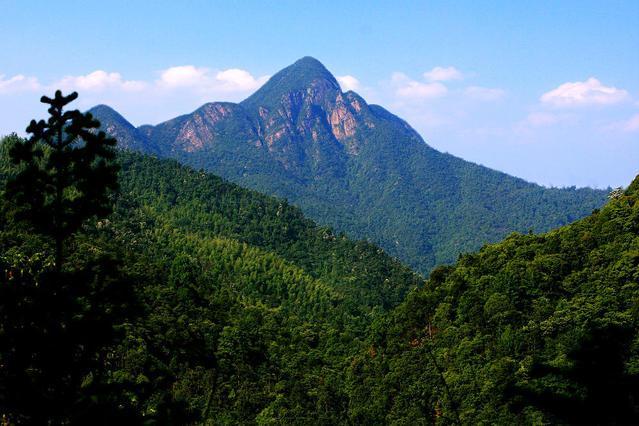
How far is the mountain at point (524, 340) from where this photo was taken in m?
46.9

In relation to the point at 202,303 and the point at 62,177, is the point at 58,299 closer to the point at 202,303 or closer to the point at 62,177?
the point at 62,177

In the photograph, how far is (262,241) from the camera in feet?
540

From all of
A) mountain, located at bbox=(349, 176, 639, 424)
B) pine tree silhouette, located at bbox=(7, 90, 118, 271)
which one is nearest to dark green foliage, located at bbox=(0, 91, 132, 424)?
Answer: pine tree silhouette, located at bbox=(7, 90, 118, 271)

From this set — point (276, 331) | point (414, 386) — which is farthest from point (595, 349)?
point (276, 331)

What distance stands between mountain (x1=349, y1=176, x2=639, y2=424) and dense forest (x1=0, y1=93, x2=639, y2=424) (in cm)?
17

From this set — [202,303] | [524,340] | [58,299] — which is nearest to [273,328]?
[202,303]

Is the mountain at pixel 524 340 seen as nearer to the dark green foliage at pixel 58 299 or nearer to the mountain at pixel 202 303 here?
the mountain at pixel 202 303

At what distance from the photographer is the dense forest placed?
14867mm

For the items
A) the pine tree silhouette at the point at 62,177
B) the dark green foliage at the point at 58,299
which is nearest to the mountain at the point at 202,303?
the dark green foliage at the point at 58,299

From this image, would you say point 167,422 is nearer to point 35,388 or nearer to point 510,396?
point 35,388

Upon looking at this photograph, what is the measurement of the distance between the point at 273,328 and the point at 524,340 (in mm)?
51181

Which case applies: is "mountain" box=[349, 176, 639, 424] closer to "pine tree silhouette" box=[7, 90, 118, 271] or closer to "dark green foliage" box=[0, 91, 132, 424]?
"dark green foliage" box=[0, 91, 132, 424]

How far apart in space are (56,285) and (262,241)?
15012 centimetres

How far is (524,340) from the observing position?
55906 mm
